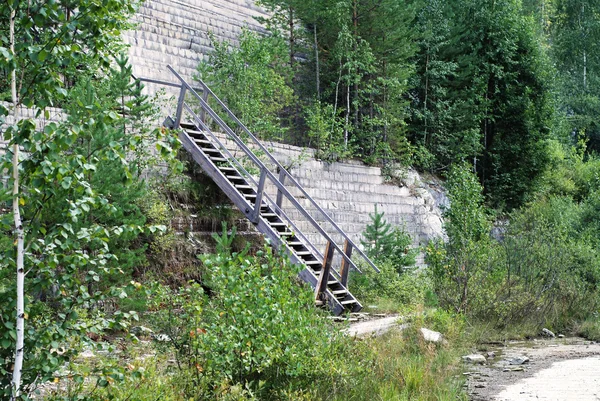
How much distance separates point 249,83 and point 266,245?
32.4 ft

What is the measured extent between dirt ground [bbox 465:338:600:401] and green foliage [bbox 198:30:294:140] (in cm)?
690

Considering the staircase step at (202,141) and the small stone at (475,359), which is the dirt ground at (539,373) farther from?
the staircase step at (202,141)

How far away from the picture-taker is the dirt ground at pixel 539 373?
805cm

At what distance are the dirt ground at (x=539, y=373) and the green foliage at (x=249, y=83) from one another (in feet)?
22.6

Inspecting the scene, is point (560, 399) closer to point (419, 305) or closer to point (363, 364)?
point (363, 364)

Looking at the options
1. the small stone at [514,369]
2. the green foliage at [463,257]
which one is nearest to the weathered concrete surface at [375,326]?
the small stone at [514,369]

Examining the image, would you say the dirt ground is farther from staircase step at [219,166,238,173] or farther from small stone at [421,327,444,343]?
staircase step at [219,166,238,173]

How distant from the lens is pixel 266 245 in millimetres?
6148

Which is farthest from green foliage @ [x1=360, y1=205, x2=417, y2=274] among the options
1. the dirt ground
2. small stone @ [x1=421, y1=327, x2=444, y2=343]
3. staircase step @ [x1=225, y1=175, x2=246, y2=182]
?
small stone @ [x1=421, y1=327, x2=444, y2=343]

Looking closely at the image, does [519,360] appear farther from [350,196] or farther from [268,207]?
[350,196]

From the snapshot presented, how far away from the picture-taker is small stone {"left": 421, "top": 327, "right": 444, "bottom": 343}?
31.3 ft

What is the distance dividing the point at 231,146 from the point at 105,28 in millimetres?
9775

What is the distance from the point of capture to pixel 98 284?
27.9 ft

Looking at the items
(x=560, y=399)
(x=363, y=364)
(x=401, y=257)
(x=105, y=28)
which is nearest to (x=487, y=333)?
(x=401, y=257)
